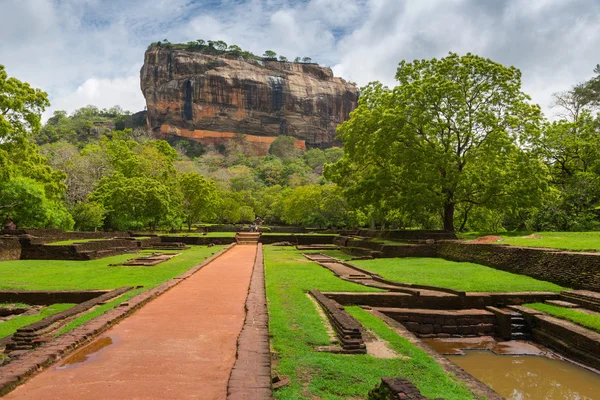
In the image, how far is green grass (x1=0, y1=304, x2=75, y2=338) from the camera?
23.0 feet

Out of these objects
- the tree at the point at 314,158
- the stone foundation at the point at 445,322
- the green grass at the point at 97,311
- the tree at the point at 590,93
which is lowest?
the stone foundation at the point at 445,322

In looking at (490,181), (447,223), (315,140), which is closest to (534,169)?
(490,181)

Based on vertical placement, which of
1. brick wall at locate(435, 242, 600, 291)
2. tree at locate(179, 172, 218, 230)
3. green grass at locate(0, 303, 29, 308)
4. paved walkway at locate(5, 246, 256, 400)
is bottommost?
green grass at locate(0, 303, 29, 308)

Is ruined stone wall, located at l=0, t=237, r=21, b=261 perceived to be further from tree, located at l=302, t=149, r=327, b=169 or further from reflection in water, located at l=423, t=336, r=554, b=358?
tree, located at l=302, t=149, r=327, b=169

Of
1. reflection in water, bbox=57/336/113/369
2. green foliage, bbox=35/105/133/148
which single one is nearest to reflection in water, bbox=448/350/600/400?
reflection in water, bbox=57/336/113/369

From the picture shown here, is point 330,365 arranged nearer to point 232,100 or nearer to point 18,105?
point 18,105

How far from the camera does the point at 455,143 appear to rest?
801 inches

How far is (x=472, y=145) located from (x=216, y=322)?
1717 cm

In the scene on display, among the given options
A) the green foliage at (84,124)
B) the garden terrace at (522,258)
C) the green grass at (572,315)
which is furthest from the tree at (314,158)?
the green grass at (572,315)

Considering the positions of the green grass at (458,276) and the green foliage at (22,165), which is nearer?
the green grass at (458,276)

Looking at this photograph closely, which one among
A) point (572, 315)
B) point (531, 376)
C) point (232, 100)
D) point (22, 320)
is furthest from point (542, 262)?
point (232, 100)

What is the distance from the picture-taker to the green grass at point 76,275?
34.2ft

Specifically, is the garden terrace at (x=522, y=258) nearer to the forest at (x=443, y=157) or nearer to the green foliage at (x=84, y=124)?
the forest at (x=443, y=157)

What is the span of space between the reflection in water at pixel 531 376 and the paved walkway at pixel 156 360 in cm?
400
